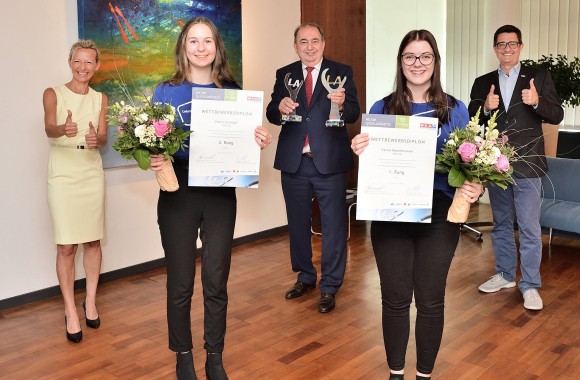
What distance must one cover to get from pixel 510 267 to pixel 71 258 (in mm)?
3062

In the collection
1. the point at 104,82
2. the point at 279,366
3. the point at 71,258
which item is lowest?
the point at 279,366

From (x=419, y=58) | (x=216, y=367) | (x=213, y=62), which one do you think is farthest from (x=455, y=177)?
(x=216, y=367)

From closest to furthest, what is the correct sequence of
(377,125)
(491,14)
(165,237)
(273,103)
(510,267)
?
(377,125) → (165,237) → (273,103) → (510,267) → (491,14)

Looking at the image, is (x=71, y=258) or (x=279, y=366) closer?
(x=279, y=366)

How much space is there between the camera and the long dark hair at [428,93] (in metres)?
2.71

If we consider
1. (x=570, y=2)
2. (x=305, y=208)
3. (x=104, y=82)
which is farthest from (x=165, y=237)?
(x=570, y=2)

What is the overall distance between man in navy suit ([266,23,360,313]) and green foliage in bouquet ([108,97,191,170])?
1.30 meters

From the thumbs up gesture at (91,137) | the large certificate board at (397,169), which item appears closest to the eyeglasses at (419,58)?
the large certificate board at (397,169)

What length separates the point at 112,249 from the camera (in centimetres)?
501

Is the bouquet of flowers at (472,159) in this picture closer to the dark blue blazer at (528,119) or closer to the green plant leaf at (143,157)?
the green plant leaf at (143,157)

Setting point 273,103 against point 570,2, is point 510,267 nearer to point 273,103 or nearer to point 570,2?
point 273,103

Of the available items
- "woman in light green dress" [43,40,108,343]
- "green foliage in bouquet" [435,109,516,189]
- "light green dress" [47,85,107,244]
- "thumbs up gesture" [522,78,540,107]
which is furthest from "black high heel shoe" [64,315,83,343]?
"thumbs up gesture" [522,78,540,107]

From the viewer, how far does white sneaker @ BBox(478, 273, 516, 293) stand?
Answer: 4.58 meters

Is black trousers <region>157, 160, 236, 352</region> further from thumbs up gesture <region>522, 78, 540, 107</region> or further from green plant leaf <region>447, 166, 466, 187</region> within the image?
thumbs up gesture <region>522, 78, 540, 107</region>
